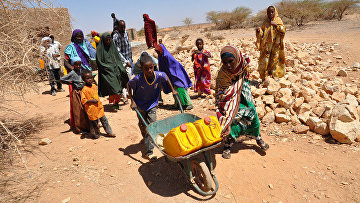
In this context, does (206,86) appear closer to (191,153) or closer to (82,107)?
(82,107)

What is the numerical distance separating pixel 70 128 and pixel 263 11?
24.9 metres

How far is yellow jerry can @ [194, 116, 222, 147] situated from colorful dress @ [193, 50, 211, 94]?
11.2 ft

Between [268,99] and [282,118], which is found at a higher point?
[268,99]

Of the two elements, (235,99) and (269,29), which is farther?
(269,29)

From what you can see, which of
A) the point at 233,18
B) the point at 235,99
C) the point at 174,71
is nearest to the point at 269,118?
the point at 235,99

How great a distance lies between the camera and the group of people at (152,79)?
3055 mm

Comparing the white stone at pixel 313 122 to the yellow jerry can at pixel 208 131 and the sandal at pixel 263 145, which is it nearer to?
the sandal at pixel 263 145

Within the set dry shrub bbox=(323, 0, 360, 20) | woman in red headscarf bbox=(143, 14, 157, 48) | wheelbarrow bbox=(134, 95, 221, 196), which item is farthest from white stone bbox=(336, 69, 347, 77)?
dry shrub bbox=(323, 0, 360, 20)

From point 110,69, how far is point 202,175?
354 cm

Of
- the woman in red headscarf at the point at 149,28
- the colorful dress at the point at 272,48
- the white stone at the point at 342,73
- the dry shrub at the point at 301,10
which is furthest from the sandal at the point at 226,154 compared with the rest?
the dry shrub at the point at 301,10

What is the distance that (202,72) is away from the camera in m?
5.80

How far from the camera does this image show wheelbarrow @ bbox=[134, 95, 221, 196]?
2.44m

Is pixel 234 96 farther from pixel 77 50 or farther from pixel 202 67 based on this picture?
pixel 77 50

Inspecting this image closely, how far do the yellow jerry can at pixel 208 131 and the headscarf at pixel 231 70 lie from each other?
83 centimetres
